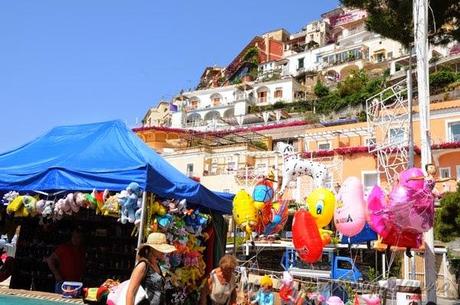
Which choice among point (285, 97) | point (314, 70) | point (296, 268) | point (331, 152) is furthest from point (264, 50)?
point (296, 268)

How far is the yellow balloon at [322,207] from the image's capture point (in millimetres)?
9805

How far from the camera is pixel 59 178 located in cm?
852

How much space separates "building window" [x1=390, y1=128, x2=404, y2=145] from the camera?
91.5 feet

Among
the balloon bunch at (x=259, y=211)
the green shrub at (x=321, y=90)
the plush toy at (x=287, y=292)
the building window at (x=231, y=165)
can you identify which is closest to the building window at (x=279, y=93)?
the green shrub at (x=321, y=90)

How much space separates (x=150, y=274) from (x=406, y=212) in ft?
14.8

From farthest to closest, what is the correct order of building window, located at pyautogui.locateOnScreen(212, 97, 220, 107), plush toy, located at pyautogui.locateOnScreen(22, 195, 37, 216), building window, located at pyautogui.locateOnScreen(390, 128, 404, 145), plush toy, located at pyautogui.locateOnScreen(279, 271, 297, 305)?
building window, located at pyautogui.locateOnScreen(212, 97, 220, 107) → building window, located at pyautogui.locateOnScreen(390, 128, 404, 145) → plush toy, located at pyautogui.locateOnScreen(279, 271, 297, 305) → plush toy, located at pyautogui.locateOnScreen(22, 195, 37, 216)

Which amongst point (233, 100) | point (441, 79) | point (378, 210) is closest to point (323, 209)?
point (378, 210)

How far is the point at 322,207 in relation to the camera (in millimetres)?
9844

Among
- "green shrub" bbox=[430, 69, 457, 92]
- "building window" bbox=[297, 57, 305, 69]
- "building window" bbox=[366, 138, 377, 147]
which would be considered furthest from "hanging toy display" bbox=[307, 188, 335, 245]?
"building window" bbox=[297, 57, 305, 69]

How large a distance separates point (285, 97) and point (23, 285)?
2157 inches

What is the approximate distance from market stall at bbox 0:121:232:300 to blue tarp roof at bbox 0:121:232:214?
0.05 feet

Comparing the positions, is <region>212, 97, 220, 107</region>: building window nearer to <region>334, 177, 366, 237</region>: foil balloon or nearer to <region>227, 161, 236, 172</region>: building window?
<region>227, 161, 236, 172</region>: building window

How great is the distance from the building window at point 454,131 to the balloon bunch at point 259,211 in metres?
21.8

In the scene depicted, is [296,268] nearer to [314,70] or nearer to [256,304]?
[256,304]
